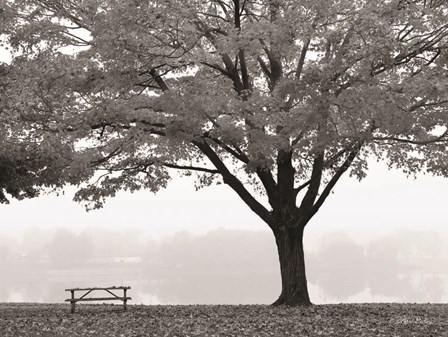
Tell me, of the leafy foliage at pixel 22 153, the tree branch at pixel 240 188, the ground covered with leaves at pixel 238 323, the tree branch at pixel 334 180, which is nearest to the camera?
the ground covered with leaves at pixel 238 323

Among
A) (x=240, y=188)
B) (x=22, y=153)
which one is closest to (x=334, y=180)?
(x=240, y=188)

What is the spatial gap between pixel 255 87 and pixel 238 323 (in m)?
9.34

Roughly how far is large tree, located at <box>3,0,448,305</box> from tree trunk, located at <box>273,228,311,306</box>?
4cm

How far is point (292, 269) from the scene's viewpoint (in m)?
17.0

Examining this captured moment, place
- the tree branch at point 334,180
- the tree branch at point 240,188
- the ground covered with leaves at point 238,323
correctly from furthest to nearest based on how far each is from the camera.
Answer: the tree branch at point 240,188
the tree branch at point 334,180
the ground covered with leaves at point 238,323

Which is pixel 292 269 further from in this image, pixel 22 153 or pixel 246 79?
pixel 22 153

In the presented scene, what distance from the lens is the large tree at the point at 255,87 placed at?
44.3 ft

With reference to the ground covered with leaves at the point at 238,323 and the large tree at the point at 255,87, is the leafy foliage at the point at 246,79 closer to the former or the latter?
the large tree at the point at 255,87

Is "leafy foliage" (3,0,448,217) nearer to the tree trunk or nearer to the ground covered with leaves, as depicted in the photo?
the tree trunk

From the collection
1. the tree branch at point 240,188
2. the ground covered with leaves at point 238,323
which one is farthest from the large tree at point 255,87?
the ground covered with leaves at point 238,323

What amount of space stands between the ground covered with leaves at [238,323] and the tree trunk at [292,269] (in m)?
1.36

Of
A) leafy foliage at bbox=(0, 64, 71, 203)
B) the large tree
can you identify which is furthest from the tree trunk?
leafy foliage at bbox=(0, 64, 71, 203)

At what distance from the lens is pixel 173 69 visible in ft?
50.2

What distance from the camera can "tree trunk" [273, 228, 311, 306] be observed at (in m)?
16.9
